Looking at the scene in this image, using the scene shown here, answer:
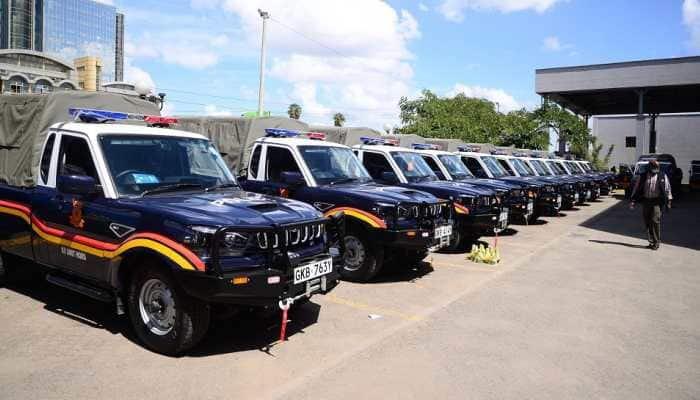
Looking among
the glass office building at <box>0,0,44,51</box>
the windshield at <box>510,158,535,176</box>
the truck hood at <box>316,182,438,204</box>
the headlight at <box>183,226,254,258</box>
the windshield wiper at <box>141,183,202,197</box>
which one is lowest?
the headlight at <box>183,226,254,258</box>

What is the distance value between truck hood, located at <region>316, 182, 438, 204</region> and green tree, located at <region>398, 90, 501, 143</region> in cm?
2870

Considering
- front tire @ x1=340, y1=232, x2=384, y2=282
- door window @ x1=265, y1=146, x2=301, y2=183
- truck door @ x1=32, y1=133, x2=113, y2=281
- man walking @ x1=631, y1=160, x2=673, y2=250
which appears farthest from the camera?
man walking @ x1=631, y1=160, x2=673, y2=250

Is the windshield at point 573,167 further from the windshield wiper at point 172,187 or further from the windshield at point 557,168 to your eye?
the windshield wiper at point 172,187

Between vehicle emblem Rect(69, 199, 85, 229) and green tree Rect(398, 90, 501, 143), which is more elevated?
green tree Rect(398, 90, 501, 143)

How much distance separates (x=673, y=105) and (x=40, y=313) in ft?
167

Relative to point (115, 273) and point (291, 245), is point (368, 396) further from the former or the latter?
point (115, 273)

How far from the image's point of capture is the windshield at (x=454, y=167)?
41.5 ft

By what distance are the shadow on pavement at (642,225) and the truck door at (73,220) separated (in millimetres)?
11067

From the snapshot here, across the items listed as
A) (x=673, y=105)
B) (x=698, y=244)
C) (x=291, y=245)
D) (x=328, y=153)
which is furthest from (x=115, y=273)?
(x=673, y=105)

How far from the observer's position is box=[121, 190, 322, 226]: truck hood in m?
4.57

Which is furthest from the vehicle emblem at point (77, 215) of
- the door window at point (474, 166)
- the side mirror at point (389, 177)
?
the door window at point (474, 166)

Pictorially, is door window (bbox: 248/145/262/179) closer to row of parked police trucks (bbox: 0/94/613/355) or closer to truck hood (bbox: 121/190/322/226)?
row of parked police trucks (bbox: 0/94/613/355)

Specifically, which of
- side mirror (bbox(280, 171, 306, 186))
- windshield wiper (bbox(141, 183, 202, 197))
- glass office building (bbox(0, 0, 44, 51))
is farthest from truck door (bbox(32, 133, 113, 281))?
glass office building (bbox(0, 0, 44, 51))

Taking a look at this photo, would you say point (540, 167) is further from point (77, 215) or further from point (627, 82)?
point (627, 82)
